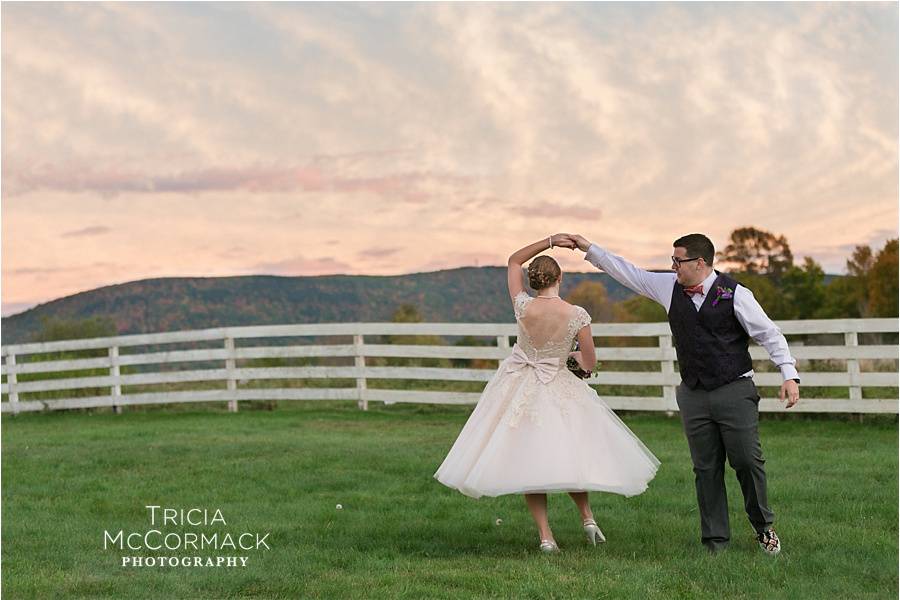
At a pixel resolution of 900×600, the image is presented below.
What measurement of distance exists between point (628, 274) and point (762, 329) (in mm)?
924

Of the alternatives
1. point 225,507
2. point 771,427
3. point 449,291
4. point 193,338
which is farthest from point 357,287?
point 225,507

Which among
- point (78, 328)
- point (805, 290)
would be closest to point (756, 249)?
point (805, 290)

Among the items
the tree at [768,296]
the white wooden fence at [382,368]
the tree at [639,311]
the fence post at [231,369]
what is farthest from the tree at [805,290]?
the fence post at [231,369]

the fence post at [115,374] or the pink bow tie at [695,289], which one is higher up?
the pink bow tie at [695,289]

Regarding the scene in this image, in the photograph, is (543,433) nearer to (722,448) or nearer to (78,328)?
(722,448)

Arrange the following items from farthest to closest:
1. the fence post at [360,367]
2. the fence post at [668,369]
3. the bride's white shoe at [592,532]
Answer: the fence post at [360,367] → the fence post at [668,369] → the bride's white shoe at [592,532]

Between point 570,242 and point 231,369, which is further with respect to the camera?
point 231,369

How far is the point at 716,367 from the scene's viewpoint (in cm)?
648

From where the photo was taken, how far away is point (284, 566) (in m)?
6.57

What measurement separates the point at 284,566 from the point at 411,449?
582cm

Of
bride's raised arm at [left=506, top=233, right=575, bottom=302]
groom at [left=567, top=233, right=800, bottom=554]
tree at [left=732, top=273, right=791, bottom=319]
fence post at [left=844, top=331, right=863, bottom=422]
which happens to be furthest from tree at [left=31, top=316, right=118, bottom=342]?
tree at [left=732, top=273, right=791, bottom=319]

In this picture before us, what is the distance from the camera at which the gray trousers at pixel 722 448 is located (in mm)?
6547

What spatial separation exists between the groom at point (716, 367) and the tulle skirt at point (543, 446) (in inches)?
17.4

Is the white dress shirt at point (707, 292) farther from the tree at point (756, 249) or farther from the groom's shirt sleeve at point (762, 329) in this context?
the tree at point (756, 249)
